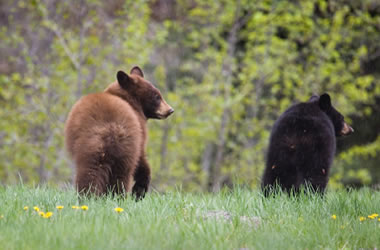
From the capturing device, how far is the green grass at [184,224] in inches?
133

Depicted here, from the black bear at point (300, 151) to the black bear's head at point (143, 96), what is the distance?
4.12ft

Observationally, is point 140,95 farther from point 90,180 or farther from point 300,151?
point 300,151

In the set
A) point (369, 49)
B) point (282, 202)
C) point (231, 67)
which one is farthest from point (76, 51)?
point (282, 202)

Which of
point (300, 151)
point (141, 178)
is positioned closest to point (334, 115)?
point (300, 151)

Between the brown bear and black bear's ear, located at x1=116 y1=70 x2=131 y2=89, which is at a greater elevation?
black bear's ear, located at x1=116 y1=70 x2=131 y2=89

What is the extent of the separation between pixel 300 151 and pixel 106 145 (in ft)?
6.31

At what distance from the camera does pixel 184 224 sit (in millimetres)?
3775

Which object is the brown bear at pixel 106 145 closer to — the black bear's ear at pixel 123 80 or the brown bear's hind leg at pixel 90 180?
the brown bear's hind leg at pixel 90 180

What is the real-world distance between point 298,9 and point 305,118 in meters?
8.05

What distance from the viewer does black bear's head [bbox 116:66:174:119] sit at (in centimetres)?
561

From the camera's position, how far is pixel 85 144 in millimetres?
4609

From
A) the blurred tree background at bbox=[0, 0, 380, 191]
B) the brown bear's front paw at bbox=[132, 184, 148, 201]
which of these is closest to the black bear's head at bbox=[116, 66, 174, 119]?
the brown bear's front paw at bbox=[132, 184, 148, 201]

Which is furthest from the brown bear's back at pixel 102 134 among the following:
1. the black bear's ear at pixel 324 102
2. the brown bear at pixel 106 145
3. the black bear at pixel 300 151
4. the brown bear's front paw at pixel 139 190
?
the black bear's ear at pixel 324 102

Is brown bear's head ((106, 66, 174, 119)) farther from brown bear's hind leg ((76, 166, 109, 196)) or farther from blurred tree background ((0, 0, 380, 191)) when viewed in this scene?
blurred tree background ((0, 0, 380, 191))
